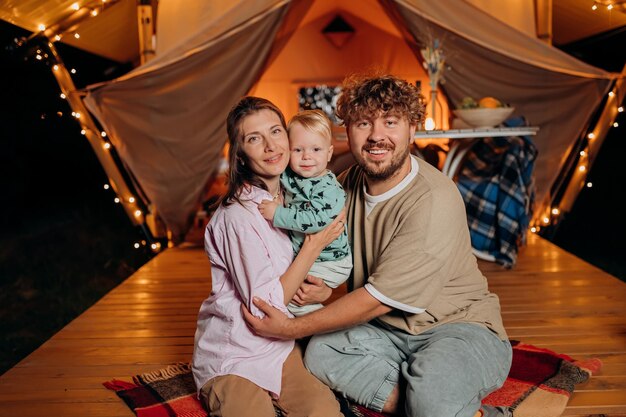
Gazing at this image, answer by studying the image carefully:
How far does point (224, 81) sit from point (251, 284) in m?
2.54

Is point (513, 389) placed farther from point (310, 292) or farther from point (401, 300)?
point (310, 292)

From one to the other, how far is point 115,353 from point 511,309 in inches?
66.8

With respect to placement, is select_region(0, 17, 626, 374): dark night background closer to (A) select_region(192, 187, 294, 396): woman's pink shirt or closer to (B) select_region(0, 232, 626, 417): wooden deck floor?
(B) select_region(0, 232, 626, 417): wooden deck floor

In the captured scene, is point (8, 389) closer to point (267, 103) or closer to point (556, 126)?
point (267, 103)

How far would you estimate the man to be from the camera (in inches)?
77.4

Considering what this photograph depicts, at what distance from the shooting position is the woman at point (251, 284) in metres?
1.99

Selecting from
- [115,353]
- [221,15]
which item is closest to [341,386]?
[115,353]

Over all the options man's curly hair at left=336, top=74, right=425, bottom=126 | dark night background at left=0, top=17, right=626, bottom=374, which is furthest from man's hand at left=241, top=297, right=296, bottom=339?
dark night background at left=0, top=17, right=626, bottom=374

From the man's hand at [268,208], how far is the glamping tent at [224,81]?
7.04 feet

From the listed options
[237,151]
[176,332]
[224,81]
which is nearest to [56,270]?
[224,81]

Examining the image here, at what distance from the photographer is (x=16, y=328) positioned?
3.52 metres

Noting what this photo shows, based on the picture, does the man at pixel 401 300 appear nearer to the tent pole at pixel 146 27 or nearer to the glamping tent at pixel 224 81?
the glamping tent at pixel 224 81

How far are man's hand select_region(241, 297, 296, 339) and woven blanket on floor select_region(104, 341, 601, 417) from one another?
0.78ft

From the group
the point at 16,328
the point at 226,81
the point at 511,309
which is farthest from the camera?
the point at 226,81
